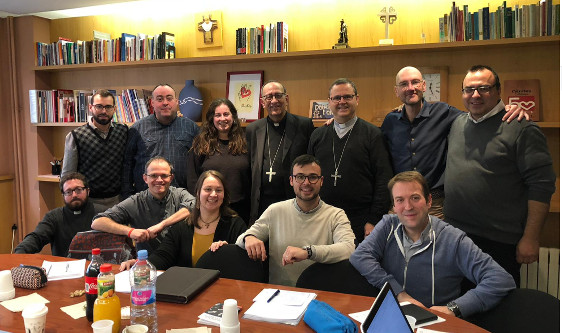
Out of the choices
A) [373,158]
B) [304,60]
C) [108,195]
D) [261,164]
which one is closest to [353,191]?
[373,158]

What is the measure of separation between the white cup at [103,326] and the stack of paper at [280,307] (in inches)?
18.2

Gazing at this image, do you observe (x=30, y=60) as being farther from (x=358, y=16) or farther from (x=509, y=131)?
(x=509, y=131)

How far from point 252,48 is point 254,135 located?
93 cm

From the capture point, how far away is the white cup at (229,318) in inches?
62.2

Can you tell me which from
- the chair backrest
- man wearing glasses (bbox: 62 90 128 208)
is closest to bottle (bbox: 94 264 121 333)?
the chair backrest

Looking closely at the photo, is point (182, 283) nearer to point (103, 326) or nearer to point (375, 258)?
point (103, 326)

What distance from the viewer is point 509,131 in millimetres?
2473

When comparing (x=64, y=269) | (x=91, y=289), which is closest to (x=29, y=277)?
(x=64, y=269)

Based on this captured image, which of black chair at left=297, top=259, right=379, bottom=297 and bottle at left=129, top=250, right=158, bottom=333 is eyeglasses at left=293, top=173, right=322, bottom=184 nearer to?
black chair at left=297, top=259, right=379, bottom=297

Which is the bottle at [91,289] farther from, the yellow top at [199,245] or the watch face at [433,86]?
the watch face at [433,86]

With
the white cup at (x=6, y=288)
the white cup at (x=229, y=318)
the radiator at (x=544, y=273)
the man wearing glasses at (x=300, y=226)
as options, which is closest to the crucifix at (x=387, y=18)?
the man wearing glasses at (x=300, y=226)

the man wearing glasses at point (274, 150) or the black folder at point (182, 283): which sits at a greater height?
the man wearing glasses at point (274, 150)

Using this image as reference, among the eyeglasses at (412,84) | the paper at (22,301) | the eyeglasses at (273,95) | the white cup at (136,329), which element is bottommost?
the paper at (22,301)

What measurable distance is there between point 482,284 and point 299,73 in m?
2.56
